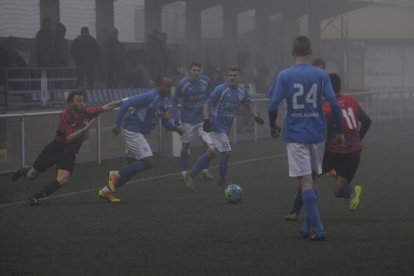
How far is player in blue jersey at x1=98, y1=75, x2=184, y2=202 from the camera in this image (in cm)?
1205

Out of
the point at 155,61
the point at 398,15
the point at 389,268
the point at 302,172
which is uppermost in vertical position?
the point at 398,15

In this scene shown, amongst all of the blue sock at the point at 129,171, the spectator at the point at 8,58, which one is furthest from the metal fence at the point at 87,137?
the blue sock at the point at 129,171

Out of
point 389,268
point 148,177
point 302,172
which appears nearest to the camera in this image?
point 389,268

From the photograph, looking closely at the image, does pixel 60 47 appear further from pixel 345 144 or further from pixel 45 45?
pixel 345 144

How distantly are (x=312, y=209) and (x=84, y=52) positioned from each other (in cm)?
1436

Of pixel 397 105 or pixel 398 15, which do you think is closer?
pixel 397 105

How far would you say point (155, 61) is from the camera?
2516cm

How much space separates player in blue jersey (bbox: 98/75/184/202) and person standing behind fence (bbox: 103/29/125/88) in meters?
11.5

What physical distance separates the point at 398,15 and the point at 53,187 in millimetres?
46004

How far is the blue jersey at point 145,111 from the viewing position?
12203mm

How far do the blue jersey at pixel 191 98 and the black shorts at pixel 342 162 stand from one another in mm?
5054

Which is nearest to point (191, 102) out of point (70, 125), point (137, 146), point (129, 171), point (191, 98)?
point (191, 98)

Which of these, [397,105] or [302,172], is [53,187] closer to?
[302,172]

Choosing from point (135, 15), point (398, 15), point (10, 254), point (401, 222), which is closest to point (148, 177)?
point (401, 222)
